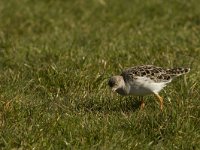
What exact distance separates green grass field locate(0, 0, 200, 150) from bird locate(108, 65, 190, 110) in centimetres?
24

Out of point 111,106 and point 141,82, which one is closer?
point 141,82

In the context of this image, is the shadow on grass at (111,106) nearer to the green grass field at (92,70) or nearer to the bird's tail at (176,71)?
the green grass field at (92,70)

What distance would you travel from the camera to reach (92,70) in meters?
10.3

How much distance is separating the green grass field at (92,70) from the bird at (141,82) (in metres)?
0.24

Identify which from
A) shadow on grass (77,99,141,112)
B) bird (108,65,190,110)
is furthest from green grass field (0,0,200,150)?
bird (108,65,190,110)

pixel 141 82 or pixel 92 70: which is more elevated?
pixel 141 82

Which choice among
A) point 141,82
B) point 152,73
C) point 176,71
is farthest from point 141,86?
point 176,71

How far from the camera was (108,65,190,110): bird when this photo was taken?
28.4 ft

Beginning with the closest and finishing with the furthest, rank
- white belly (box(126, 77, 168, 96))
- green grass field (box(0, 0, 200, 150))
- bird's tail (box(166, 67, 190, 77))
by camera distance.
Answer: green grass field (box(0, 0, 200, 150))
white belly (box(126, 77, 168, 96))
bird's tail (box(166, 67, 190, 77))

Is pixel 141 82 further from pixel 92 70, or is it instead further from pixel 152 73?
pixel 92 70

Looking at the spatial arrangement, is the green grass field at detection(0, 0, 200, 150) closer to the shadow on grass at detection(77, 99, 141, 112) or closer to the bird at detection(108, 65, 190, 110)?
the shadow on grass at detection(77, 99, 141, 112)

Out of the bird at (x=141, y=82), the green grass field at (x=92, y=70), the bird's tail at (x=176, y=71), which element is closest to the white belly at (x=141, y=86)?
the bird at (x=141, y=82)

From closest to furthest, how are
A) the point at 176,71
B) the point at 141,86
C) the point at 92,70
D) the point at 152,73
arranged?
the point at 141,86 < the point at 152,73 < the point at 176,71 < the point at 92,70

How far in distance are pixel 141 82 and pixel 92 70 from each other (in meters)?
1.79
